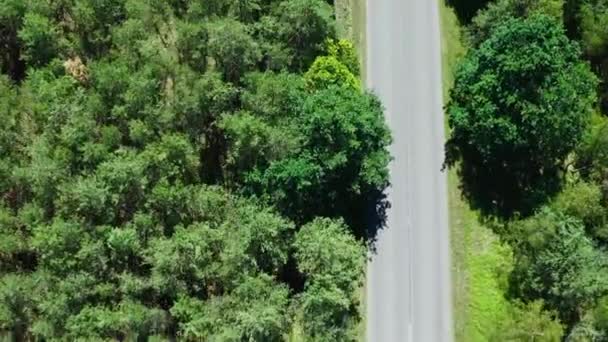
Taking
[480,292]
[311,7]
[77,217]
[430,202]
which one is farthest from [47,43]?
[480,292]

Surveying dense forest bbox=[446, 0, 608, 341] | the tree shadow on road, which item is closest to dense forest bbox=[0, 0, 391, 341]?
the tree shadow on road

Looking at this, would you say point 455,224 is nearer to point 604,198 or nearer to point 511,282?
point 511,282

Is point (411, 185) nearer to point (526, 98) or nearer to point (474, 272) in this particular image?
point (474, 272)

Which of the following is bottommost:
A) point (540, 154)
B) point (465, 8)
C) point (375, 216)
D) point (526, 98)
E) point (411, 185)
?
point (375, 216)

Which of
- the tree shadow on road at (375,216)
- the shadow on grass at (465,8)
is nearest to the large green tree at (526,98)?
the shadow on grass at (465,8)

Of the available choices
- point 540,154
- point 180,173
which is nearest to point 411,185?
point 540,154
